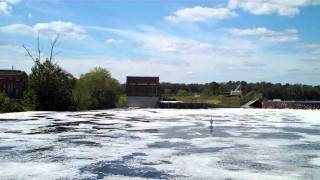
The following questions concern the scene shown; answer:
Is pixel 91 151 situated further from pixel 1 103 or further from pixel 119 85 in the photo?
pixel 119 85

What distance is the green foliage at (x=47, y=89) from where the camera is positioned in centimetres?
5284

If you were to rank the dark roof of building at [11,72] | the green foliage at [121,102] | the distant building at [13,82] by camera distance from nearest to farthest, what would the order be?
the green foliage at [121,102] → the distant building at [13,82] → the dark roof of building at [11,72]

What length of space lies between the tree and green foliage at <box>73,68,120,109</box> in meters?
9.42

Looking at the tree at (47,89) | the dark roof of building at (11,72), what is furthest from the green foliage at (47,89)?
the dark roof of building at (11,72)

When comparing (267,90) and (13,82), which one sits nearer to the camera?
(13,82)

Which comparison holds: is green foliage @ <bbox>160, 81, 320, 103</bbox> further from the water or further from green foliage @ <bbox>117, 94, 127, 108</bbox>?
the water

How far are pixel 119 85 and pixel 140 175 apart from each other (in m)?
64.1

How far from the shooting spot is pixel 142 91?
296 feet

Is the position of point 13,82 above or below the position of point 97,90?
above

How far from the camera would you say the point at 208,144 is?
68.5 feet

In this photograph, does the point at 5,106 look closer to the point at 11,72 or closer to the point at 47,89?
the point at 47,89

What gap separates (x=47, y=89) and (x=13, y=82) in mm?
42761

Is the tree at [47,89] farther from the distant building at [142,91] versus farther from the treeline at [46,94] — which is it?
the distant building at [142,91]

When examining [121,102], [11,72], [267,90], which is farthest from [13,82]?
[267,90]
